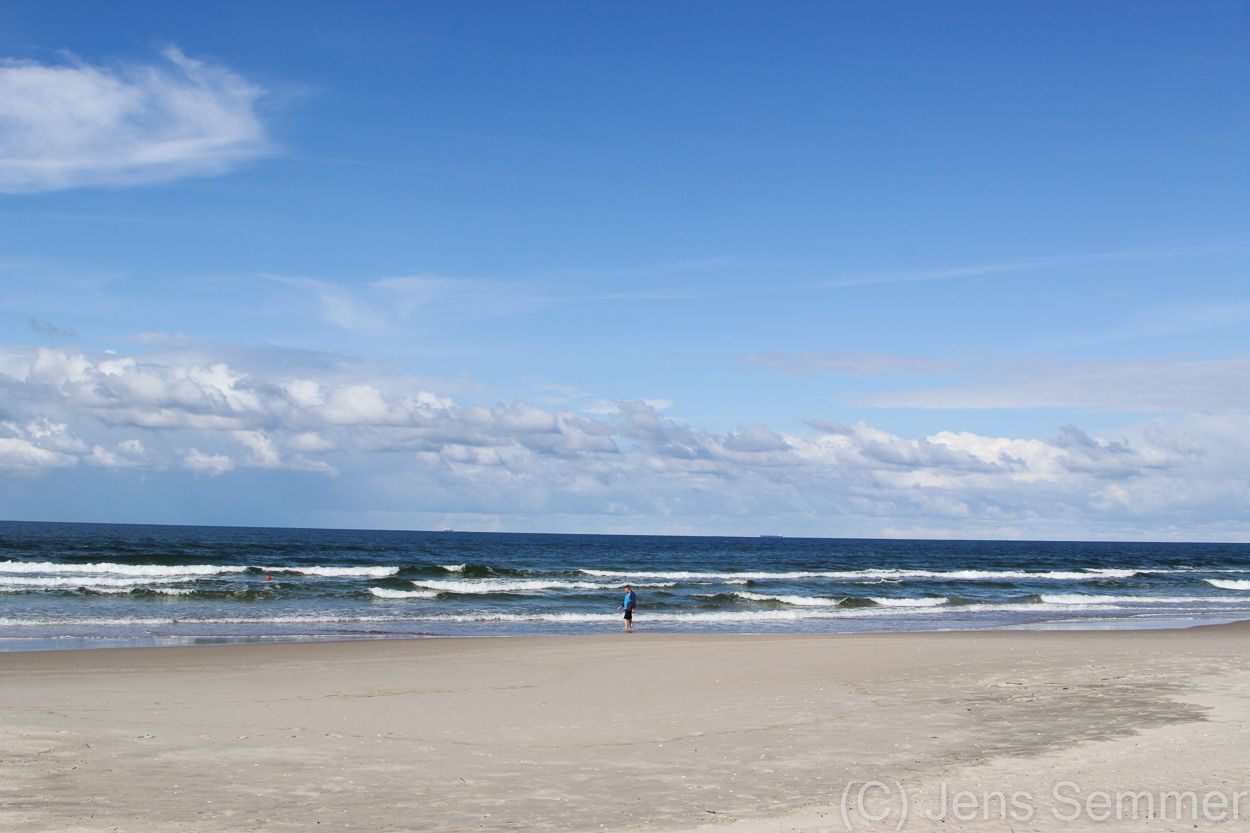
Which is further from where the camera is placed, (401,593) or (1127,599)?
(1127,599)

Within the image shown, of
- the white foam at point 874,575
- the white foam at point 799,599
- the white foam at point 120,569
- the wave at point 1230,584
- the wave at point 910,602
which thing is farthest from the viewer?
the white foam at point 874,575

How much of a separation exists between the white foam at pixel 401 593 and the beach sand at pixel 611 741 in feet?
63.1

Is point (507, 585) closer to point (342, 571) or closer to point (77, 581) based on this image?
point (342, 571)

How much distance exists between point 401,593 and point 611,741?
30235 millimetres

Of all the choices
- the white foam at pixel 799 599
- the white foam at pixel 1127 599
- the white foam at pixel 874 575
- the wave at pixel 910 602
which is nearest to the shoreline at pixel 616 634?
the wave at pixel 910 602

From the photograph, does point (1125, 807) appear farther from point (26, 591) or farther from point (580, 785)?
point (26, 591)

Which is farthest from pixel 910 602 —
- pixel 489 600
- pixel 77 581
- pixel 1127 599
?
pixel 77 581

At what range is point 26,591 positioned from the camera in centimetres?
3597

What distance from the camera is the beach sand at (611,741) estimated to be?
819 cm

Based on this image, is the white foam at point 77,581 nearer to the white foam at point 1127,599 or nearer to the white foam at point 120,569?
the white foam at point 120,569

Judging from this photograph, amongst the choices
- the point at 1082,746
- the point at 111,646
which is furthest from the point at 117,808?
the point at 111,646

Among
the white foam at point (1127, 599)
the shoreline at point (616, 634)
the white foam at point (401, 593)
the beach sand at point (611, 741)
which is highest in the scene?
the beach sand at point (611, 741)

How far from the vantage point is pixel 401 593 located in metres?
40.2

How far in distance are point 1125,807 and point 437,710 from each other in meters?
8.39
